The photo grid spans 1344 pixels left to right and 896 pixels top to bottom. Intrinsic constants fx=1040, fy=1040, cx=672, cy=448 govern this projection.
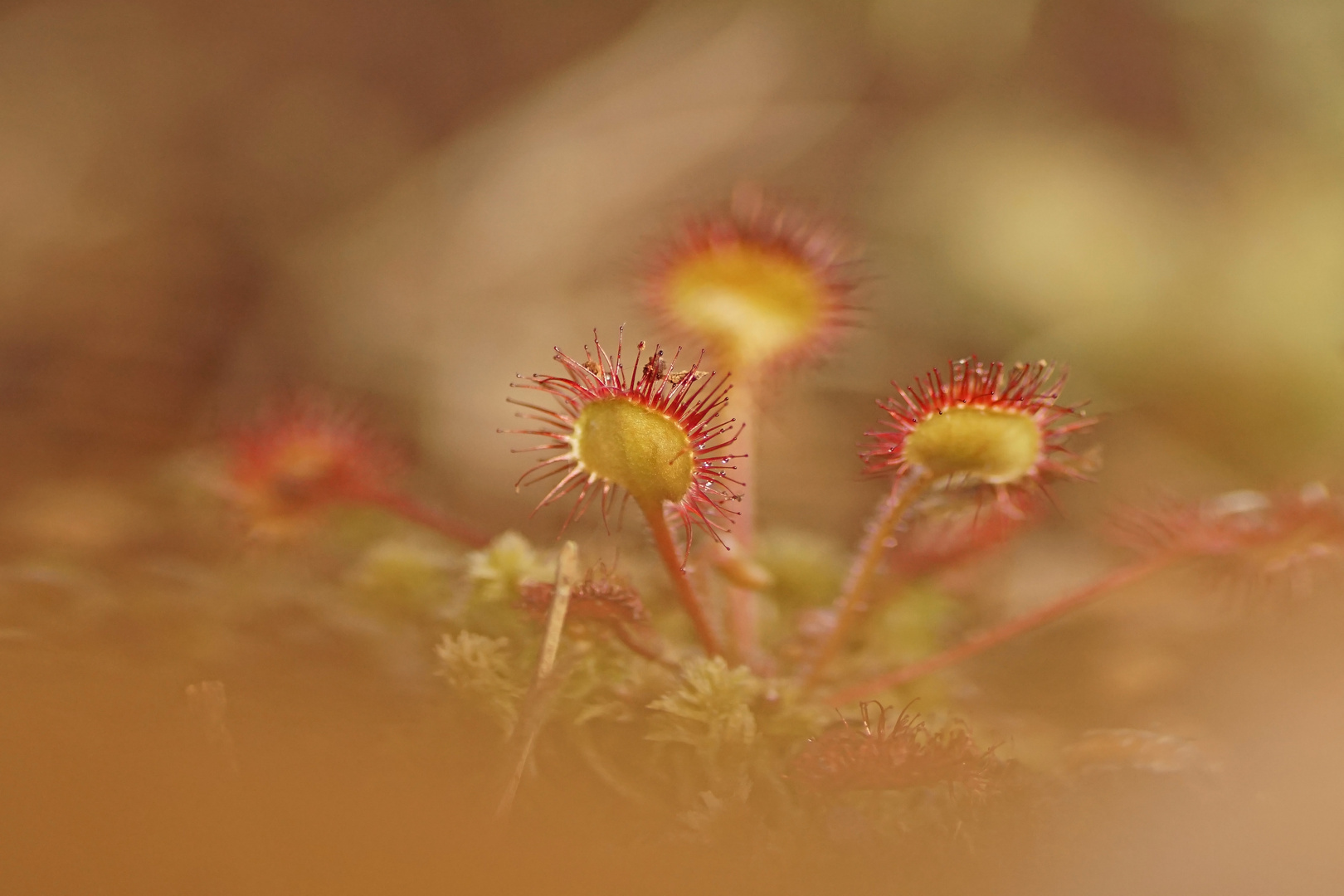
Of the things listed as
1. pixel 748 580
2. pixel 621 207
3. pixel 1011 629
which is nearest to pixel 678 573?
pixel 748 580

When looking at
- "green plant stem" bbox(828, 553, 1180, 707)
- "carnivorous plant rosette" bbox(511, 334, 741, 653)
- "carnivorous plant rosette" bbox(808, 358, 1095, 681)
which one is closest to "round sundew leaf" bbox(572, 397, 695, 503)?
"carnivorous plant rosette" bbox(511, 334, 741, 653)

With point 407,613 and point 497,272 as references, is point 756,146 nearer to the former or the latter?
point 497,272

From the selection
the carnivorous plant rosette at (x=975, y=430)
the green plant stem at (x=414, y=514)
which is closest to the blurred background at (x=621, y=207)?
the green plant stem at (x=414, y=514)

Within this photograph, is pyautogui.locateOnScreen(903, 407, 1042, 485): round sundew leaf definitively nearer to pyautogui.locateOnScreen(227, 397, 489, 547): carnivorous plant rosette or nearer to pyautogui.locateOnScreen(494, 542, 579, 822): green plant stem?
pyautogui.locateOnScreen(494, 542, 579, 822): green plant stem

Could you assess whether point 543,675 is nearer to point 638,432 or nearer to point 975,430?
point 638,432

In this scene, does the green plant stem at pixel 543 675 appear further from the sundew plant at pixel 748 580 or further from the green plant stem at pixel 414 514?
the green plant stem at pixel 414 514

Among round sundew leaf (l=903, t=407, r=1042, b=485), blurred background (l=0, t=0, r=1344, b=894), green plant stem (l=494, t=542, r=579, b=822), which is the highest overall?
blurred background (l=0, t=0, r=1344, b=894)
